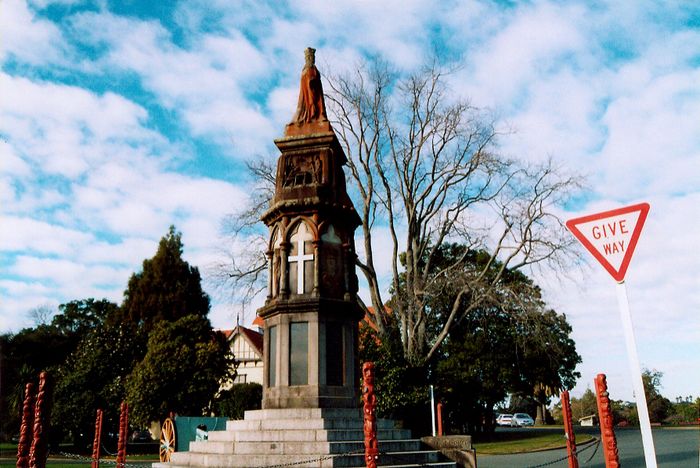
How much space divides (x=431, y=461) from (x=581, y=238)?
7.16 metres

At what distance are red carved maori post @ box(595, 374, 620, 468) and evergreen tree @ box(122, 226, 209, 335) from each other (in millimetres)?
37064

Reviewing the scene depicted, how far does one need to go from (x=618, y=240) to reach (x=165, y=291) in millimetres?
41616

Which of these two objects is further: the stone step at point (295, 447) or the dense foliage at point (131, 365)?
the dense foliage at point (131, 365)

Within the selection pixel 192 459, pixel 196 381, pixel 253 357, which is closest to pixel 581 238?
pixel 192 459

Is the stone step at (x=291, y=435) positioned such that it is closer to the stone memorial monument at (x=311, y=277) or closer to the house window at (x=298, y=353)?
the stone memorial monument at (x=311, y=277)

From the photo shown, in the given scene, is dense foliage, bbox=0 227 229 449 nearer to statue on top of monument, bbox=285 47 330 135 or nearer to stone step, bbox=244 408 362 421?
A: stone step, bbox=244 408 362 421

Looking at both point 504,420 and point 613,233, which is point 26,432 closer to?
point 613,233

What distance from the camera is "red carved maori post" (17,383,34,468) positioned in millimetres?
8013

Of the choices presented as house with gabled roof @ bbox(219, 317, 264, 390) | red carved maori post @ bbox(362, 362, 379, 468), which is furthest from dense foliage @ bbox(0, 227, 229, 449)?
red carved maori post @ bbox(362, 362, 379, 468)

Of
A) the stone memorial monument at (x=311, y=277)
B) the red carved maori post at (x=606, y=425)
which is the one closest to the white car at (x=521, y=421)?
the stone memorial monument at (x=311, y=277)

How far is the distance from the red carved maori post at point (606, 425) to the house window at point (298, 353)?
584 centimetres

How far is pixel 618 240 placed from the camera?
4.49 meters

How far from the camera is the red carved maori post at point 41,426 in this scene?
7.79 meters

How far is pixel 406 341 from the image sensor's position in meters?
25.4
